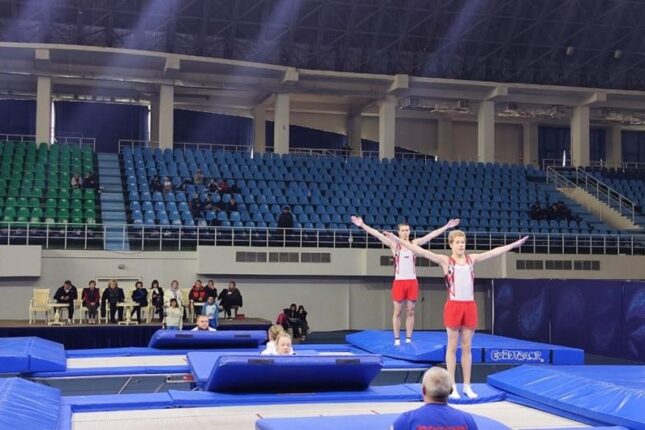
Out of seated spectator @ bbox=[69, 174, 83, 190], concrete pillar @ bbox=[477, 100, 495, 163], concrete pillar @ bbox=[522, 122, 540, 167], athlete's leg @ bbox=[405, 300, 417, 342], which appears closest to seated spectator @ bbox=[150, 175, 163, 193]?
seated spectator @ bbox=[69, 174, 83, 190]

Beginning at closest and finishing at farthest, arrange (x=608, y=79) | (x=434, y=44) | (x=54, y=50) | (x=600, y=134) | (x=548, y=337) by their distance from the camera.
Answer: (x=548, y=337) → (x=54, y=50) → (x=434, y=44) → (x=608, y=79) → (x=600, y=134)

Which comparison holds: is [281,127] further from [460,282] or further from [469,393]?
[460,282]

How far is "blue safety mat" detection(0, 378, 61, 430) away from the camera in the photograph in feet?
24.6

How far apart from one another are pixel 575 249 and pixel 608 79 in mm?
10722

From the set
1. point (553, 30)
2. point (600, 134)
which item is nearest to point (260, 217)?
point (553, 30)

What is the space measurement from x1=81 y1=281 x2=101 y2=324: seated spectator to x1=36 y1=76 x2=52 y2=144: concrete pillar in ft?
37.6

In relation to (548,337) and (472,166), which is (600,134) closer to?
(472,166)

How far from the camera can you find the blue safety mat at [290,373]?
972cm

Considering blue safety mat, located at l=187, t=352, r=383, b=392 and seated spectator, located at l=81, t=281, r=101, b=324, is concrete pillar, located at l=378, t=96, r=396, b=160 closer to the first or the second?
seated spectator, located at l=81, t=281, r=101, b=324

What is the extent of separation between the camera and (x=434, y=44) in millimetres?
32406

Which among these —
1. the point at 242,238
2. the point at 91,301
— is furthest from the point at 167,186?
the point at 91,301

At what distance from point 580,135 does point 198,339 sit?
25232 mm

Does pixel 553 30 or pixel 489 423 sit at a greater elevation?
pixel 553 30

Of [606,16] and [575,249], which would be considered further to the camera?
[606,16]
